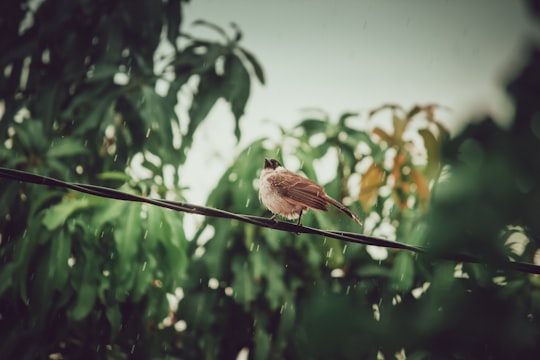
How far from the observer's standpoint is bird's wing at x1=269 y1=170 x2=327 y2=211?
11.5ft

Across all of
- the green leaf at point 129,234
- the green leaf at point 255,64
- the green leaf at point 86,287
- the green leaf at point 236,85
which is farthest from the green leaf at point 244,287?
the green leaf at point 255,64

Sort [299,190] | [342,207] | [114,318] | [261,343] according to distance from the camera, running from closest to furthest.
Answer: [342,207] < [114,318] < [299,190] < [261,343]

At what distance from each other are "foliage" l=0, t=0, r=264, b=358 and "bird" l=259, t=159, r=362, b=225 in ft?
2.27

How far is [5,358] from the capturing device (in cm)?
366

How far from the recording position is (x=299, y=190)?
3.76 meters

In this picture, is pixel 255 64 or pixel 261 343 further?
pixel 255 64

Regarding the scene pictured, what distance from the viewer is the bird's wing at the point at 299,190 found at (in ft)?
11.5

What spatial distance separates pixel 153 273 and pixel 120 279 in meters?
0.36

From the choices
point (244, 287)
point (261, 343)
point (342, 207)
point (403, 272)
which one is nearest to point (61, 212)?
point (244, 287)

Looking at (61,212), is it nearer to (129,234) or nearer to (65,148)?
(129,234)

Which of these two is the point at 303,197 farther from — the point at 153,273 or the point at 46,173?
the point at 46,173

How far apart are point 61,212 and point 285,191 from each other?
156 cm

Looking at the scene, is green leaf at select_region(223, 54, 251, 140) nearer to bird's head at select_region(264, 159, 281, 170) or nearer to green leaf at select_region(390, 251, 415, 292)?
bird's head at select_region(264, 159, 281, 170)

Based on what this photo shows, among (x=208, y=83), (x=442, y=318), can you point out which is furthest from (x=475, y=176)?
(x=208, y=83)
